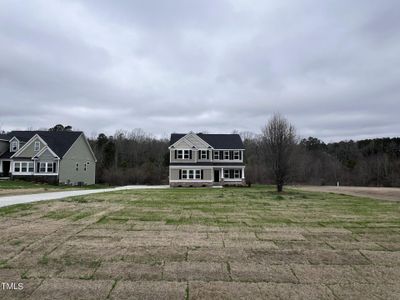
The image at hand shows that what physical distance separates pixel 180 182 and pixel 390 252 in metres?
33.8

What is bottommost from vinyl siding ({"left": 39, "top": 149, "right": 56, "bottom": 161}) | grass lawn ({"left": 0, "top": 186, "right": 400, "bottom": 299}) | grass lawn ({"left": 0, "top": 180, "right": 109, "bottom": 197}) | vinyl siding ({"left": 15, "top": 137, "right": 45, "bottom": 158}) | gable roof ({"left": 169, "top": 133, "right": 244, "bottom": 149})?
grass lawn ({"left": 0, "top": 186, "right": 400, "bottom": 299})

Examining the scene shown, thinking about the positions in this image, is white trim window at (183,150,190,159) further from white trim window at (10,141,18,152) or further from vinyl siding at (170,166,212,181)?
white trim window at (10,141,18,152)

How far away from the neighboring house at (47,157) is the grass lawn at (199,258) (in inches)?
1279

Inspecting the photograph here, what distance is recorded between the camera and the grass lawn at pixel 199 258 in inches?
190

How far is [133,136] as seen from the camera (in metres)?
81.8

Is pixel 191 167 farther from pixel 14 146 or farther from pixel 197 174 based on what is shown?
pixel 14 146

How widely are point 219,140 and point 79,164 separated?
19392 mm

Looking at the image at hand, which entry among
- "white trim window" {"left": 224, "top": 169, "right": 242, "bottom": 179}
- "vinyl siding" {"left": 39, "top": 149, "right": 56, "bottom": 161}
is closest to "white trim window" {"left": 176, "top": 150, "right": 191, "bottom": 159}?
"white trim window" {"left": 224, "top": 169, "right": 242, "bottom": 179}

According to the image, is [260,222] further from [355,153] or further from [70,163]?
[355,153]

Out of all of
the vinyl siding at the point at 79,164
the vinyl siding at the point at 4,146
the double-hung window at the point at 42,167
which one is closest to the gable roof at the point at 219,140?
the vinyl siding at the point at 79,164

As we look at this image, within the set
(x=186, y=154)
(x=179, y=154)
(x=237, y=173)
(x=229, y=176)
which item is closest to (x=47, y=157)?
(x=179, y=154)

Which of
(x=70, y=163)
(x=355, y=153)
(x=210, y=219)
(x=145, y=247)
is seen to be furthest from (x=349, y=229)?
(x=355, y=153)

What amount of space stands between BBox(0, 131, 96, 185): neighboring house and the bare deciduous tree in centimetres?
2610

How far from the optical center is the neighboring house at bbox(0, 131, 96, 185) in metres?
40.4
